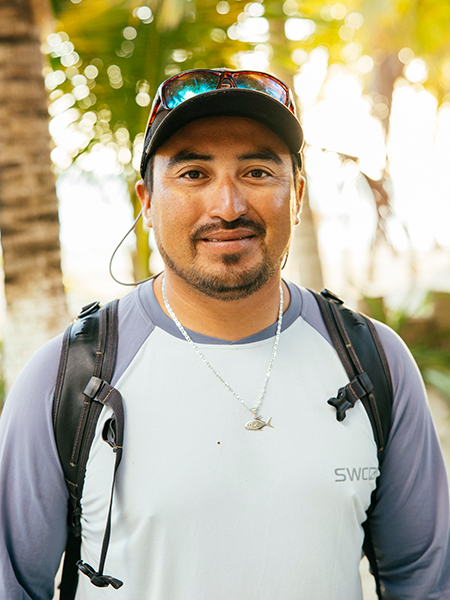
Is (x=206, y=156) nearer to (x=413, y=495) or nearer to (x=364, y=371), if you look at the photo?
(x=364, y=371)

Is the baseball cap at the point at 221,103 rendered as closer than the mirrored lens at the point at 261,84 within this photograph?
Yes

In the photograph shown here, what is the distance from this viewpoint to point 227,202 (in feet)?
5.25

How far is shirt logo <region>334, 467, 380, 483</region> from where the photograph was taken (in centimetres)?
160

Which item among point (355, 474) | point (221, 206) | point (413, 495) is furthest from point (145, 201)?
point (413, 495)

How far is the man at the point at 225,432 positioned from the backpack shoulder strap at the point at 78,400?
3 cm

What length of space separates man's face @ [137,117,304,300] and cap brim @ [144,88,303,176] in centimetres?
3

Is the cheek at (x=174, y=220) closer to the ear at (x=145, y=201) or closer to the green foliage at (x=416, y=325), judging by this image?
the ear at (x=145, y=201)

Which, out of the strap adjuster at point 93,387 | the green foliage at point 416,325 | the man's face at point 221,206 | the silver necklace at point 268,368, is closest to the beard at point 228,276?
the man's face at point 221,206

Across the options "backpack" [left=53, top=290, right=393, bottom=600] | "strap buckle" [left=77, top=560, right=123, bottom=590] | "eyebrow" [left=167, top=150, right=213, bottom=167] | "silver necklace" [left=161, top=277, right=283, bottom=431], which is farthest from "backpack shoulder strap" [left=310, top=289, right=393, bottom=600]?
"strap buckle" [left=77, top=560, right=123, bottom=590]

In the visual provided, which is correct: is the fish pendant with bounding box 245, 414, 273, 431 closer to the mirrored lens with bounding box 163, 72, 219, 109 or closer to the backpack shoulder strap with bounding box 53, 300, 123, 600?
the backpack shoulder strap with bounding box 53, 300, 123, 600

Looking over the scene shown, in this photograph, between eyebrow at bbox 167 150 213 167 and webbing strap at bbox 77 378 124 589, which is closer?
webbing strap at bbox 77 378 124 589

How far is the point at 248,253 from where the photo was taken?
Answer: 1653 mm

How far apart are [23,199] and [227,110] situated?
233 centimetres

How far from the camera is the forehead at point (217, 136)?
65.7 inches
